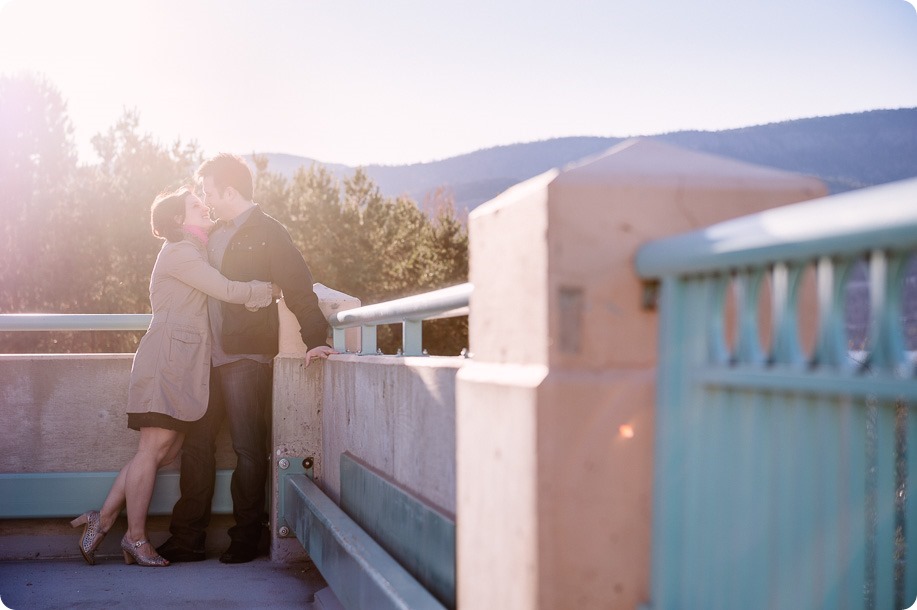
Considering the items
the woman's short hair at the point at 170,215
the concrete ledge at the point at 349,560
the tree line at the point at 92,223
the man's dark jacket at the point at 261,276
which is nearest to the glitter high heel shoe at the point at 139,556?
the concrete ledge at the point at 349,560

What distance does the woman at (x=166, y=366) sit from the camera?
21.8 ft

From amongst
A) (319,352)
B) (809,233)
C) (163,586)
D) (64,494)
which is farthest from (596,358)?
(64,494)

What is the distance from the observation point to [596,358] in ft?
7.14

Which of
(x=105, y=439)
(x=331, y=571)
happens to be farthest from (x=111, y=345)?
(x=331, y=571)

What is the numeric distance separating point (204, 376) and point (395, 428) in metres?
2.84

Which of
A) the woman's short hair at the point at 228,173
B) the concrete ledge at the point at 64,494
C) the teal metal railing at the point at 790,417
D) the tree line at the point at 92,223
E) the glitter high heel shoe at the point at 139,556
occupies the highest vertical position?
the tree line at the point at 92,223

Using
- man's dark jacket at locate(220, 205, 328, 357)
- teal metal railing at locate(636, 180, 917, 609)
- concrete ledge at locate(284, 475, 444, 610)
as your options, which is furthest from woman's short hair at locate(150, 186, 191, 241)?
teal metal railing at locate(636, 180, 917, 609)

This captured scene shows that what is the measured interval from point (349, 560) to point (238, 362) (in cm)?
295

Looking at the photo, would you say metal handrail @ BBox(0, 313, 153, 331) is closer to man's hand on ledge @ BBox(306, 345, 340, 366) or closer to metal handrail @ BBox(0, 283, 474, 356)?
metal handrail @ BBox(0, 283, 474, 356)

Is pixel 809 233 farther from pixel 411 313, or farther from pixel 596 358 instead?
pixel 411 313

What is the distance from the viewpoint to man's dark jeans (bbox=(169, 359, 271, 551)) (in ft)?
22.5

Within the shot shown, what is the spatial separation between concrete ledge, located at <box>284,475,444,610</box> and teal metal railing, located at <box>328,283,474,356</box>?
2.54ft

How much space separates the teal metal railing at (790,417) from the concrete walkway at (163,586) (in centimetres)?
386

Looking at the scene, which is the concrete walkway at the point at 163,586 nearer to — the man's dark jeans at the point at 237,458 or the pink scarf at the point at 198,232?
the man's dark jeans at the point at 237,458
